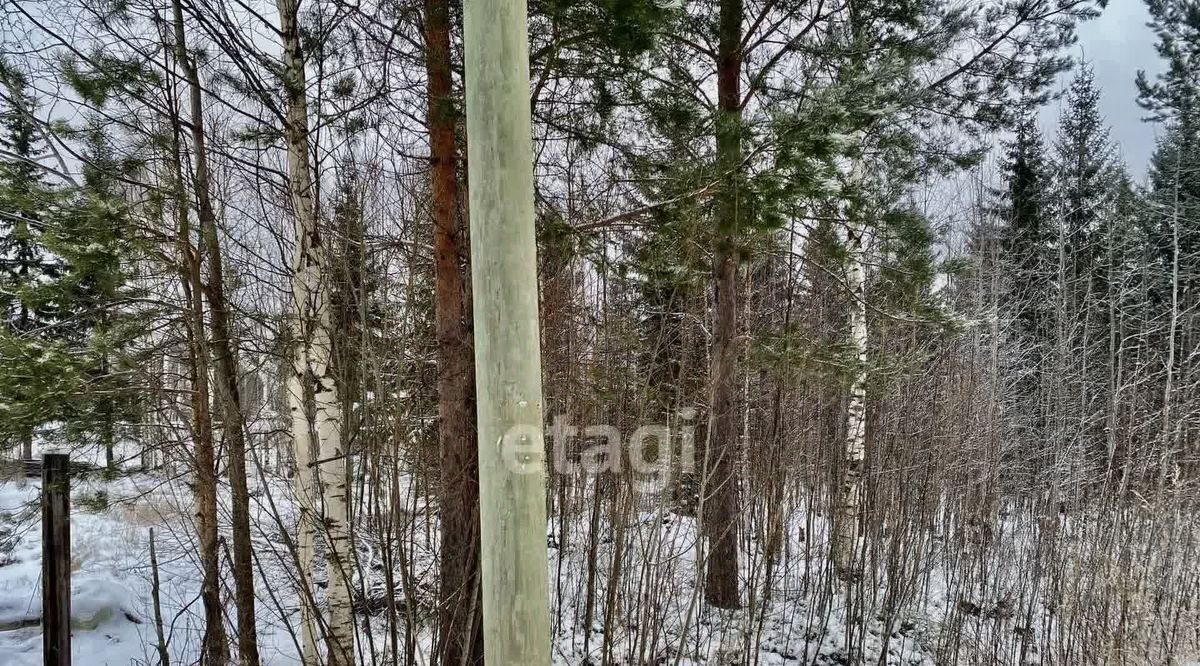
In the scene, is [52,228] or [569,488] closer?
[52,228]

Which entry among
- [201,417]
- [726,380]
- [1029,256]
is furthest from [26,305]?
[1029,256]

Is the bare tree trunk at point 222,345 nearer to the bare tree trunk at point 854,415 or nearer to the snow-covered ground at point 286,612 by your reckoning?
the snow-covered ground at point 286,612

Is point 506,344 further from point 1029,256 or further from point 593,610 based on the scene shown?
Result: point 1029,256

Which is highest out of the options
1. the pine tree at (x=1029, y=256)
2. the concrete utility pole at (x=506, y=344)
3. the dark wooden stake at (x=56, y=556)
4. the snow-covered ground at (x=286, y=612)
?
the pine tree at (x=1029, y=256)

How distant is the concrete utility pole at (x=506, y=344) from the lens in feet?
4.24

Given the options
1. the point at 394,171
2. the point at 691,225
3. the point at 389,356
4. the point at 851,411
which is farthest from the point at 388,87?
the point at 851,411

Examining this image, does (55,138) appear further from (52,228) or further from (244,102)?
(244,102)

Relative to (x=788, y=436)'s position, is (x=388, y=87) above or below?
above

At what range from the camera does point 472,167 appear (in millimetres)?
1355

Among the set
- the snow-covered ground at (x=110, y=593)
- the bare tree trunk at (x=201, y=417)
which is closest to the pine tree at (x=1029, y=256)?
the bare tree trunk at (x=201, y=417)

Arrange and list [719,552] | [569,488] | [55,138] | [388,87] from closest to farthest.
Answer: [55,138]
[388,87]
[719,552]
[569,488]

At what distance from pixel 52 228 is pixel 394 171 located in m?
2.01

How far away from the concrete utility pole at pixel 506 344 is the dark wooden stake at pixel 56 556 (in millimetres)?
4230

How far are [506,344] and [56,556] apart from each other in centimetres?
460
